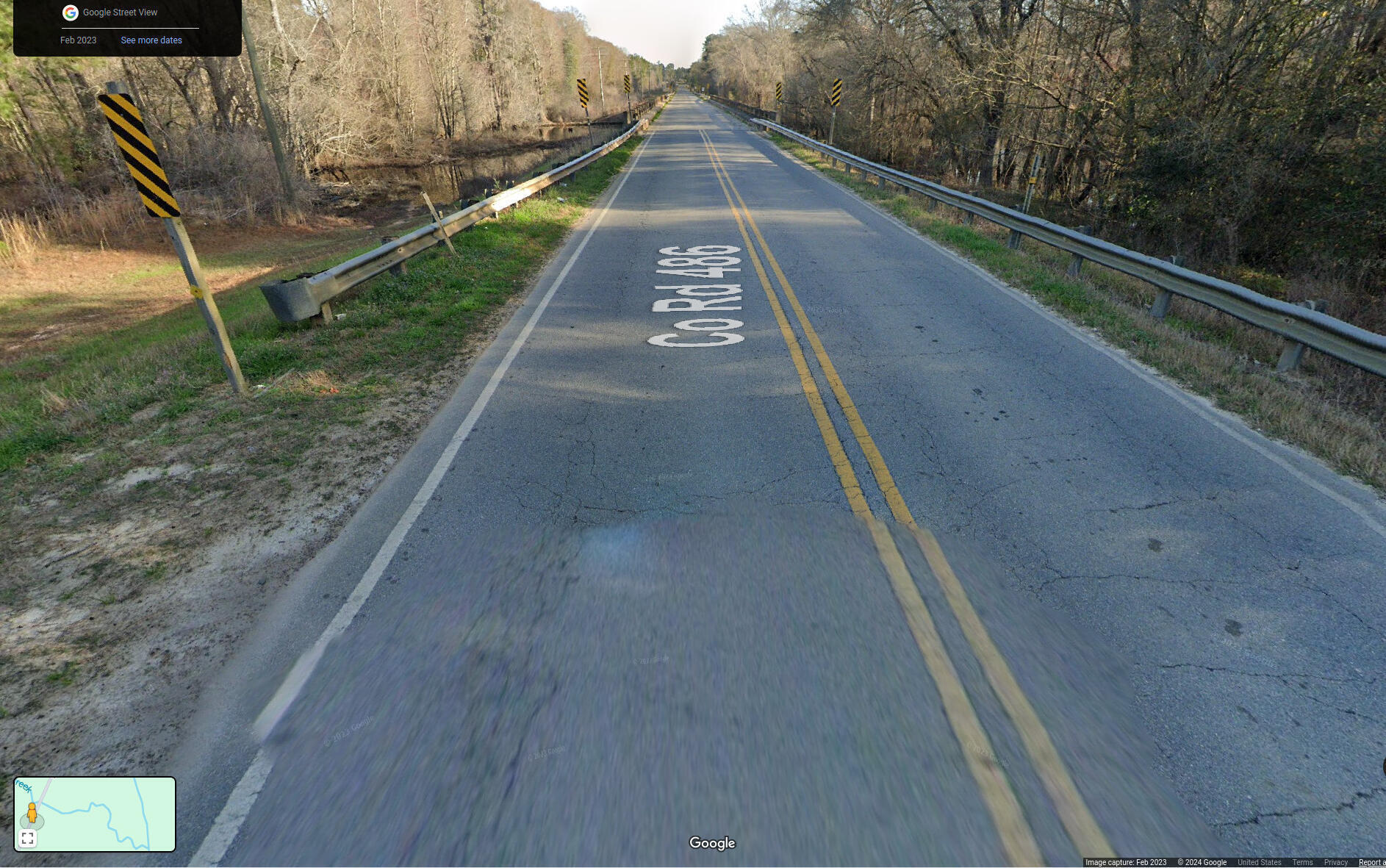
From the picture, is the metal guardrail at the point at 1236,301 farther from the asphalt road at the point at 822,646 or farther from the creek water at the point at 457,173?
the creek water at the point at 457,173

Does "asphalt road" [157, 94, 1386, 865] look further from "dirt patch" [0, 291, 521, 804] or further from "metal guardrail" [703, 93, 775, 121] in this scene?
"metal guardrail" [703, 93, 775, 121]

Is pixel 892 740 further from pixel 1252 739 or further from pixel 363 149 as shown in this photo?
pixel 363 149

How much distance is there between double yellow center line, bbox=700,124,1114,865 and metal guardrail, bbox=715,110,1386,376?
4.50m

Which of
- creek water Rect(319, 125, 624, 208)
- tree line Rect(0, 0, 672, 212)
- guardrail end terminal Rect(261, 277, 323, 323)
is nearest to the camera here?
guardrail end terminal Rect(261, 277, 323, 323)

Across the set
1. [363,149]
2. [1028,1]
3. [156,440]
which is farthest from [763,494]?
[363,149]

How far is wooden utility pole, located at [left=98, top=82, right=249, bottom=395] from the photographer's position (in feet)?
17.4

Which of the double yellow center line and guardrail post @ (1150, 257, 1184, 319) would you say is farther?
guardrail post @ (1150, 257, 1184, 319)

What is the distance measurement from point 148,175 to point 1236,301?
11010mm

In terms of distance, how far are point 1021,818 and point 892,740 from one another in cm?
52

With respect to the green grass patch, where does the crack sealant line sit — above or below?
below

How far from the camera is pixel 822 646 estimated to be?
3229 mm
